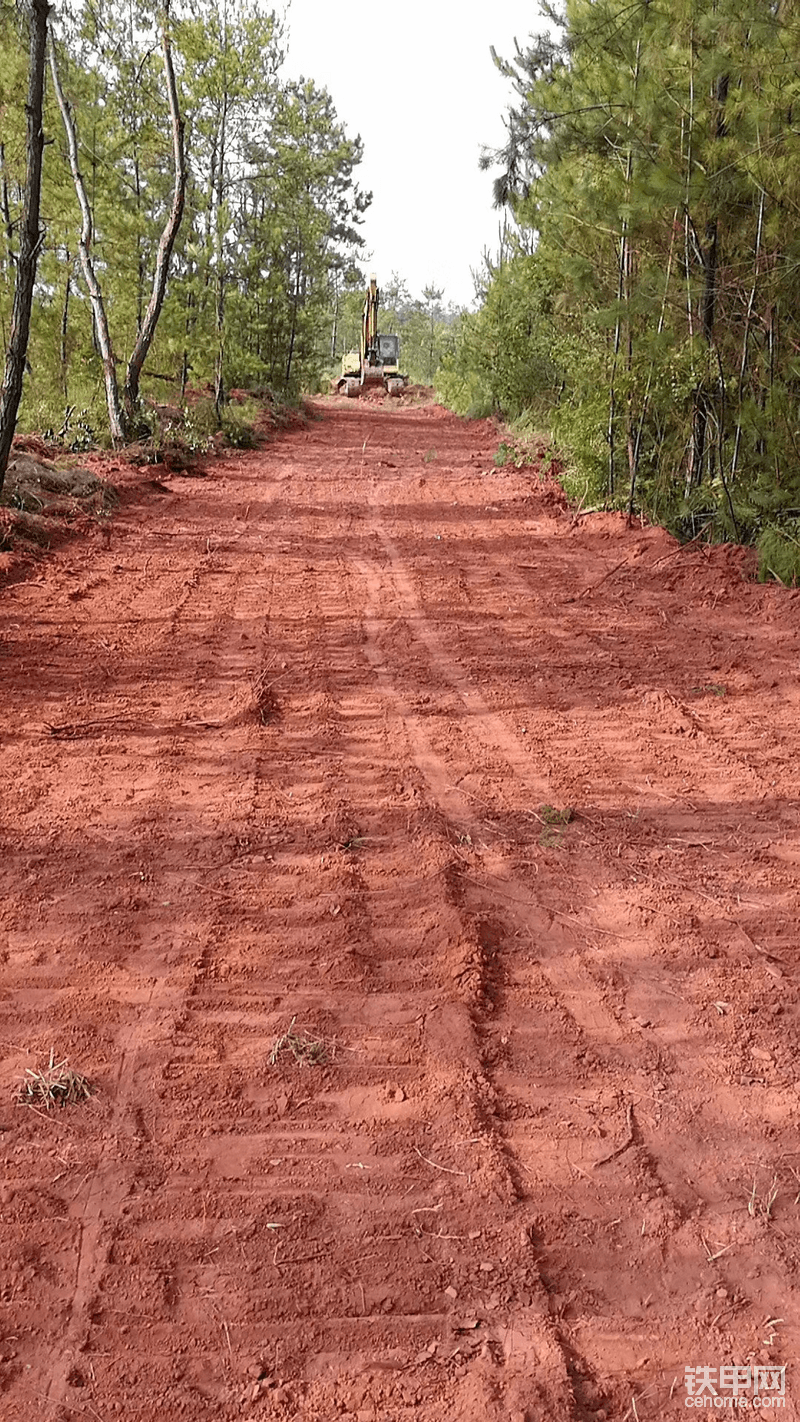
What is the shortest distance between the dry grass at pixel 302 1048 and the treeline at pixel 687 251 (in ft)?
21.5

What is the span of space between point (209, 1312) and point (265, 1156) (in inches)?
17.3

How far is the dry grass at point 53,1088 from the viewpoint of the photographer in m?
2.61

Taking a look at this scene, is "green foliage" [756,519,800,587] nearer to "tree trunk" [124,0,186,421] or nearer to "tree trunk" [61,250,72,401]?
"tree trunk" [124,0,186,421]

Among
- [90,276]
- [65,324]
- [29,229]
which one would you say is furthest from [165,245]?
[29,229]

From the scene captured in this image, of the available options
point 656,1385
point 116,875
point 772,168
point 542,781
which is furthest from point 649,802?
point 772,168

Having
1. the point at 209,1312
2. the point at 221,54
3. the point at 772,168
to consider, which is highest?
the point at 221,54

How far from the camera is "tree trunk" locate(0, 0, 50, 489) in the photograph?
810cm

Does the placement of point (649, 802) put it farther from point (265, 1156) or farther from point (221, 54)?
point (221, 54)

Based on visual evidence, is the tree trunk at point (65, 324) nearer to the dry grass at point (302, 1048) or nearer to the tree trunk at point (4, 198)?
the tree trunk at point (4, 198)

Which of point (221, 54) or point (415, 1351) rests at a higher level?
point (221, 54)

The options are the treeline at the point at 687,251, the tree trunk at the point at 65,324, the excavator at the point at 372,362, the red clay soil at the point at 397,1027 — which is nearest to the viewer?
the red clay soil at the point at 397,1027

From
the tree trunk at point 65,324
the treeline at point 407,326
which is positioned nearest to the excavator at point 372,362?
the treeline at point 407,326

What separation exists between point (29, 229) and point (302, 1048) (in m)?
8.35

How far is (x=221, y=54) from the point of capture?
18.0 m
